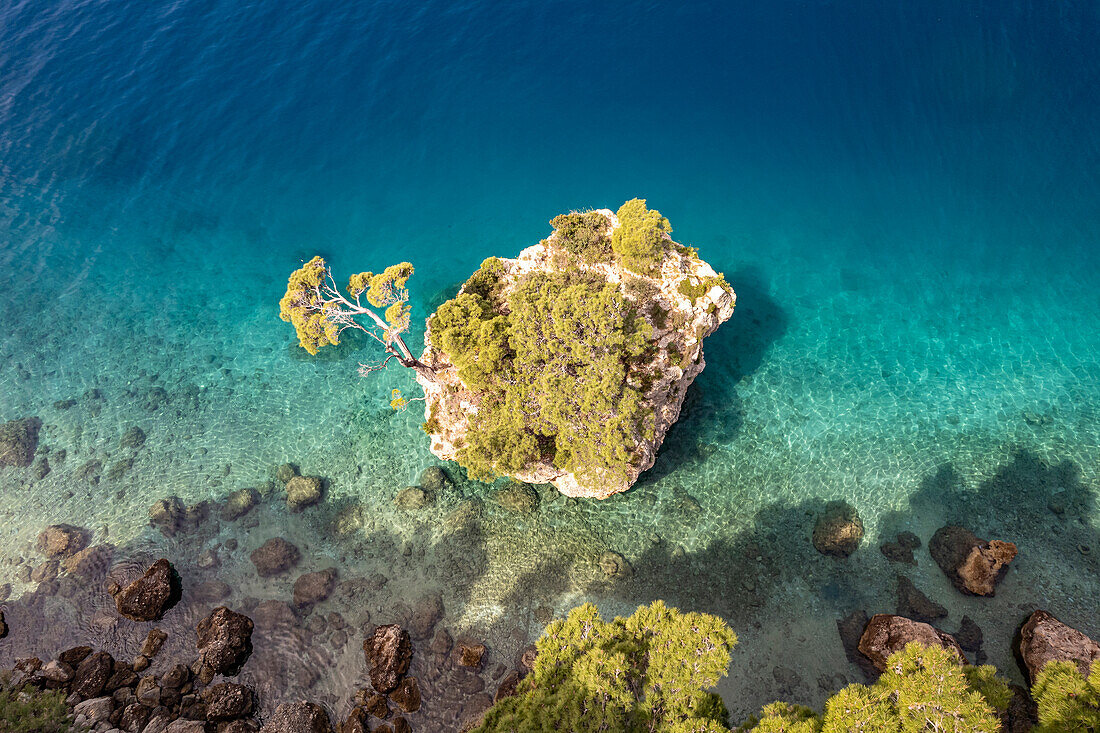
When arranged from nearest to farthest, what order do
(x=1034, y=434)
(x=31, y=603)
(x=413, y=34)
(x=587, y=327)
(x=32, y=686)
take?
(x=32, y=686) → (x=587, y=327) → (x=31, y=603) → (x=1034, y=434) → (x=413, y=34)

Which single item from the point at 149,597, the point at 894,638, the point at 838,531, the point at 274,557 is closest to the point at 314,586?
the point at 274,557

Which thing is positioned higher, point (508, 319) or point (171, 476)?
point (508, 319)

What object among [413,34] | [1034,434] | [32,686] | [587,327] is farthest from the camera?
[413,34]

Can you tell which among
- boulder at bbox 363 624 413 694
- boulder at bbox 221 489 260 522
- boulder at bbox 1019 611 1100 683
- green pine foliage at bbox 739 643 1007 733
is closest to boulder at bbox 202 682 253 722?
boulder at bbox 363 624 413 694

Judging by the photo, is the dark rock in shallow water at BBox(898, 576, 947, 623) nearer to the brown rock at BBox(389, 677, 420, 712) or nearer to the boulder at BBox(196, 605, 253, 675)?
the brown rock at BBox(389, 677, 420, 712)

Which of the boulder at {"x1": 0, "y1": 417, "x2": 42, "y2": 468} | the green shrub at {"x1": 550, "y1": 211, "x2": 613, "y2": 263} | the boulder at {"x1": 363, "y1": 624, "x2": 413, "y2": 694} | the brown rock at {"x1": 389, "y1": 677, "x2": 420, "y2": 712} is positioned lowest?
the brown rock at {"x1": 389, "y1": 677, "x2": 420, "y2": 712}

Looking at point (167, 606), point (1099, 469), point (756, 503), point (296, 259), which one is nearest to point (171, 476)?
point (167, 606)

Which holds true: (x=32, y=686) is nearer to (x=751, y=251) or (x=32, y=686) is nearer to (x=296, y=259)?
(x=296, y=259)
